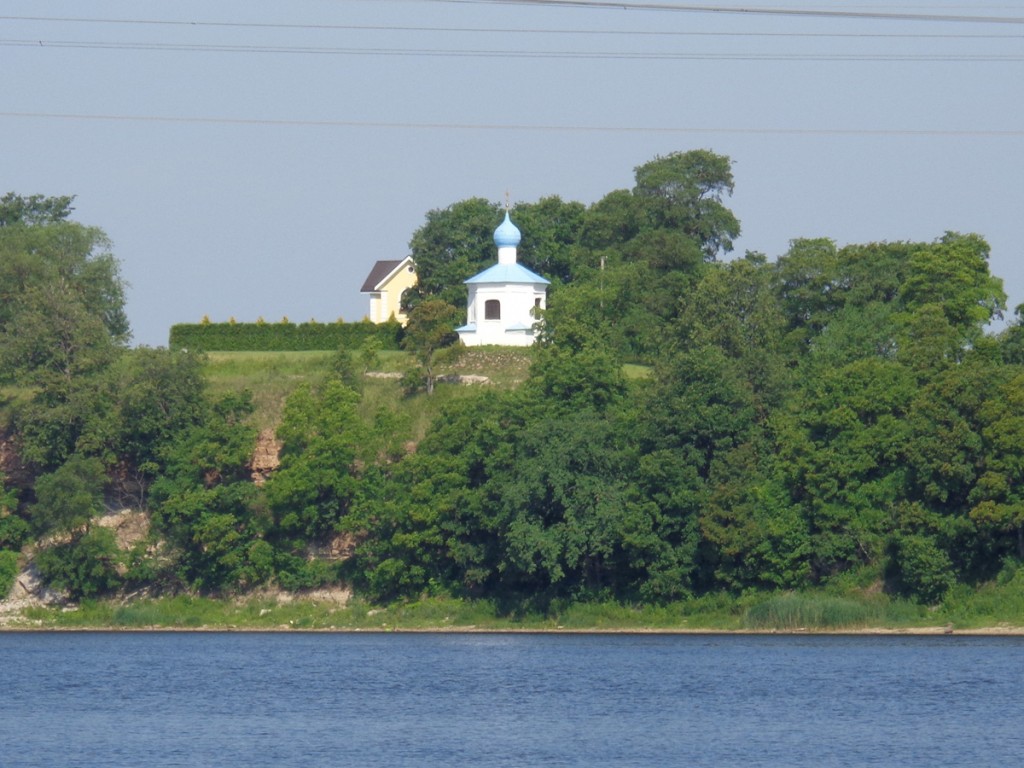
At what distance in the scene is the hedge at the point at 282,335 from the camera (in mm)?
88375

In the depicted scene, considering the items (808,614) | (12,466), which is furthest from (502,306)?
(808,614)

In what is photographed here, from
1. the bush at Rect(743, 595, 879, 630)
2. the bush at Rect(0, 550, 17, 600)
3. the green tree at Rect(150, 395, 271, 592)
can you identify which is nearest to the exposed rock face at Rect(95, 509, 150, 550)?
the green tree at Rect(150, 395, 271, 592)

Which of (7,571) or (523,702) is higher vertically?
(7,571)

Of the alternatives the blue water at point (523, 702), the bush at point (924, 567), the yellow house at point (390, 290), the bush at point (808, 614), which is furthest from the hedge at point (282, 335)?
the bush at point (924, 567)

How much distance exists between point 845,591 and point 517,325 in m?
26.5

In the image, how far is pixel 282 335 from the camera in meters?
89.1

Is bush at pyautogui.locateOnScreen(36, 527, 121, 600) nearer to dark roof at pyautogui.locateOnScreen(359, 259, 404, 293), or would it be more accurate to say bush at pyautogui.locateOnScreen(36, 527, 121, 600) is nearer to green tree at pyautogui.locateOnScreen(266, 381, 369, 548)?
green tree at pyautogui.locateOnScreen(266, 381, 369, 548)

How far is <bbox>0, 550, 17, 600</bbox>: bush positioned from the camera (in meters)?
67.6

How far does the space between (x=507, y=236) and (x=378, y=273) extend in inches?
1650

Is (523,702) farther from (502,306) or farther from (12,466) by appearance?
(502,306)

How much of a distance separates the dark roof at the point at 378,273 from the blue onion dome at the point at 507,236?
1426 inches

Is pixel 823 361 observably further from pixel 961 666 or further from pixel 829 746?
pixel 829 746

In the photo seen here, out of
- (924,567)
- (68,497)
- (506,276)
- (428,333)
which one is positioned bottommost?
(924,567)

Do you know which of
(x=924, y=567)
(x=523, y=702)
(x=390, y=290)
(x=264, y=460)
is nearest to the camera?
(x=523, y=702)
